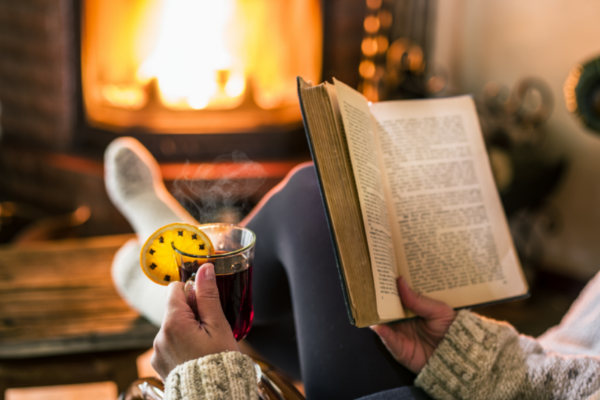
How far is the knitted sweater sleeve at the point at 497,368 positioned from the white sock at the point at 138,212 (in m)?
0.44

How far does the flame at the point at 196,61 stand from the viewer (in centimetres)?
176

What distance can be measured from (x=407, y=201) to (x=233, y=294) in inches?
9.2

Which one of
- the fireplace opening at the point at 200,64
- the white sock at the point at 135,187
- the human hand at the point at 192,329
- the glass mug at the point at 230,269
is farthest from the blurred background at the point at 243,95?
the human hand at the point at 192,329

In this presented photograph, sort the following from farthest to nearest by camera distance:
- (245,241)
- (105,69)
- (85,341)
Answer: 1. (105,69)
2. (85,341)
3. (245,241)

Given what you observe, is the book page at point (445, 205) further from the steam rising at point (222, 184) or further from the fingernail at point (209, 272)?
the steam rising at point (222, 184)

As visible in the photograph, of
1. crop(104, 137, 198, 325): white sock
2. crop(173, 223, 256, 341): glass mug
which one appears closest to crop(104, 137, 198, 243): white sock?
crop(104, 137, 198, 325): white sock

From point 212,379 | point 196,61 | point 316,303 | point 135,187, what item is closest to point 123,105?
point 196,61

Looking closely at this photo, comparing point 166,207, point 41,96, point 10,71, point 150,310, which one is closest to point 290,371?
point 150,310

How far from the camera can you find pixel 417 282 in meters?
0.56

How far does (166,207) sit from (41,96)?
4.12 ft

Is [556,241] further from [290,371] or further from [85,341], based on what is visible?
[85,341]

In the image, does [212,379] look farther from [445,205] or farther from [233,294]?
[445,205]

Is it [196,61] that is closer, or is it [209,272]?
[209,272]

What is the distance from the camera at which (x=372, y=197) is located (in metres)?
0.50
